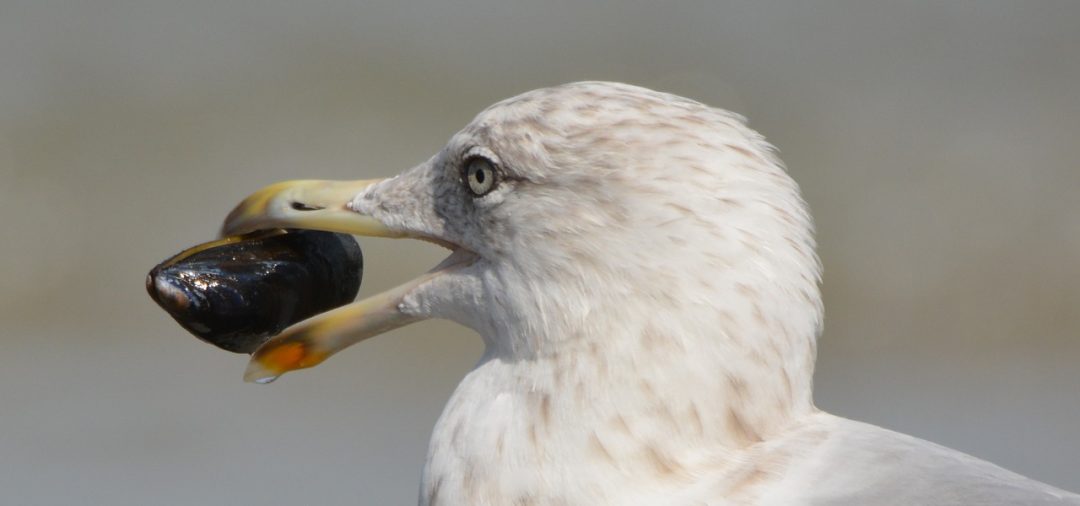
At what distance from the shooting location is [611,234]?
2.74 metres

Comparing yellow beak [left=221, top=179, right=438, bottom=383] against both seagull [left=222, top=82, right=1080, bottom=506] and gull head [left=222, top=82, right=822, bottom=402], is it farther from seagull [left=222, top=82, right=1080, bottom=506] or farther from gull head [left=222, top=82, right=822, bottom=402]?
seagull [left=222, top=82, right=1080, bottom=506]

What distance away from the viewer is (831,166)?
9312 millimetres

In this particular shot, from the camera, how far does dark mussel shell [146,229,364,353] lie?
3160mm

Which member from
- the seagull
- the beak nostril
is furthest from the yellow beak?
the seagull

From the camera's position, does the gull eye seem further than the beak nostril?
No

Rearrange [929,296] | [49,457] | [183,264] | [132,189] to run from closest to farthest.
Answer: [183,264], [49,457], [929,296], [132,189]

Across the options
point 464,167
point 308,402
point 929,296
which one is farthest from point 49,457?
point 929,296

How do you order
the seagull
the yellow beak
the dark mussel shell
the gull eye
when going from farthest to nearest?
the dark mussel shell < the yellow beak < the gull eye < the seagull

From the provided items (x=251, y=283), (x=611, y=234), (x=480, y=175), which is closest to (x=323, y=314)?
(x=251, y=283)

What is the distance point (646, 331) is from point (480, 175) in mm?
501

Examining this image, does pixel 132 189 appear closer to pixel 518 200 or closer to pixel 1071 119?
pixel 1071 119

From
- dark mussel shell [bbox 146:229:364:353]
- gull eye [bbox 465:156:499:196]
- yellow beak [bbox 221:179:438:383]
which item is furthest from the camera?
dark mussel shell [bbox 146:229:364:353]

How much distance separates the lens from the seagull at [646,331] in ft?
8.58

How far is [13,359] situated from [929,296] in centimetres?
473
